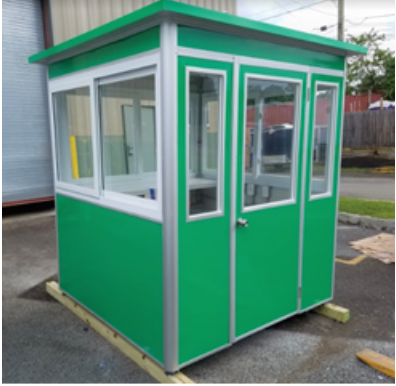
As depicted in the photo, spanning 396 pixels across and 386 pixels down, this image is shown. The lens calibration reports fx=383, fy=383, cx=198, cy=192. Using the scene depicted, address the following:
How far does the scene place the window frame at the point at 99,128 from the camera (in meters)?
2.21

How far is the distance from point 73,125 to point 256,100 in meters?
1.66

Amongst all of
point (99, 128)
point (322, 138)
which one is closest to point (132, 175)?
point (99, 128)

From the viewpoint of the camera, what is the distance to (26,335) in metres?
3.06

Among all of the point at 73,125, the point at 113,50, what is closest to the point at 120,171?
the point at 73,125

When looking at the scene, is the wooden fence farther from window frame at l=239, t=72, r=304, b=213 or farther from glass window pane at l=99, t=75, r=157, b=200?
glass window pane at l=99, t=75, r=157, b=200

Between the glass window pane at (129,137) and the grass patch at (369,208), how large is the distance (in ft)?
15.2

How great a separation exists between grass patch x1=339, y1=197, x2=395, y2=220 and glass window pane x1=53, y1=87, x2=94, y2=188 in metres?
4.95

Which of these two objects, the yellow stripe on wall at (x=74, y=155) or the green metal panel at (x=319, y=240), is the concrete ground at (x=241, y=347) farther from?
the yellow stripe on wall at (x=74, y=155)

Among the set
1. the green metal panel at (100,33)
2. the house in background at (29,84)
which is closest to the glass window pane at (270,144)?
the green metal panel at (100,33)

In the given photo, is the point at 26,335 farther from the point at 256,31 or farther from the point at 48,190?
the point at 48,190

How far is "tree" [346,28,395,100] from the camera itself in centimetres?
1922

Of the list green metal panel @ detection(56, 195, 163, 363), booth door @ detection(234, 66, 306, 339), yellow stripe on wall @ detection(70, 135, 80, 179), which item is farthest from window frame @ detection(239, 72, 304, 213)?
yellow stripe on wall @ detection(70, 135, 80, 179)

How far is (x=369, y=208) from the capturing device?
22.5 ft

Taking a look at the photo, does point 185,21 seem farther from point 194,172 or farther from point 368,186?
point 368,186
